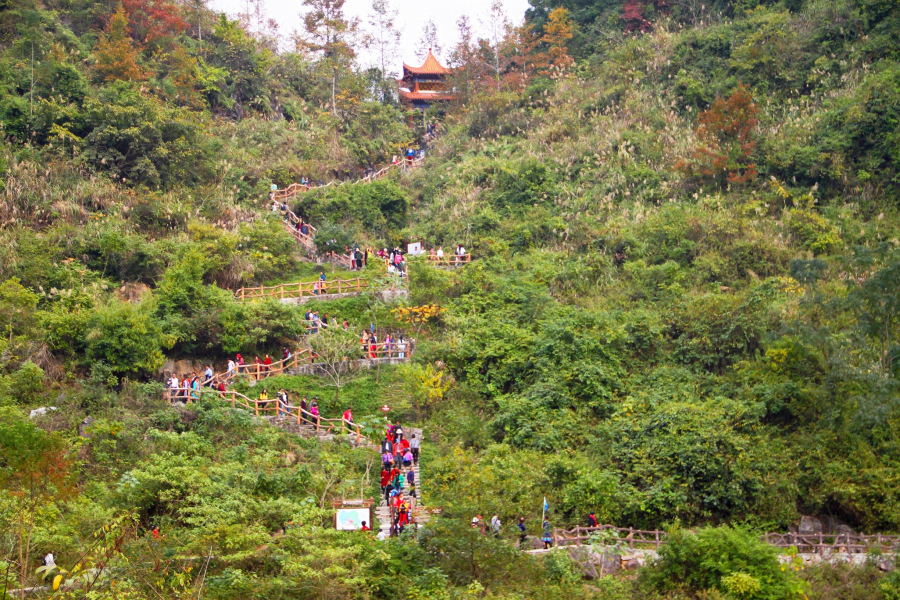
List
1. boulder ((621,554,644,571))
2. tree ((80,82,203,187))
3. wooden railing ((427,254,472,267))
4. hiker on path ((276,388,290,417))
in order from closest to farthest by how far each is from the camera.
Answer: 1. boulder ((621,554,644,571))
2. hiker on path ((276,388,290,417))
3. wooden railing ((427,254,472,267))
4. tree ((80,82,203,187))

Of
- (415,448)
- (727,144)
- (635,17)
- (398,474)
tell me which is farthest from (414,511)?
(635,17)

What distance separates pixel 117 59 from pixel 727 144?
23.3 m

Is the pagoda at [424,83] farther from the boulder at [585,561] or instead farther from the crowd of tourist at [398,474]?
the boulder at [585,561]

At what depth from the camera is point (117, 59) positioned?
1390 inches

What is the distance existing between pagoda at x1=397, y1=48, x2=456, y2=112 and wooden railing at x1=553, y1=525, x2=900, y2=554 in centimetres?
3351

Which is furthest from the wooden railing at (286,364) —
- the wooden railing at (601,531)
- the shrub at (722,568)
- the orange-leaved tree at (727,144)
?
the orange-leaved tree at (727,144)

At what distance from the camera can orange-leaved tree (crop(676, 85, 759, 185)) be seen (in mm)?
30812

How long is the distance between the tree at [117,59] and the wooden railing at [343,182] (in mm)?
7198

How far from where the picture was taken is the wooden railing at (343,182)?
36.4 metres

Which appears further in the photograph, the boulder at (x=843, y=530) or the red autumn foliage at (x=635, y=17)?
the red autumn foliage at (x=635, y=17)

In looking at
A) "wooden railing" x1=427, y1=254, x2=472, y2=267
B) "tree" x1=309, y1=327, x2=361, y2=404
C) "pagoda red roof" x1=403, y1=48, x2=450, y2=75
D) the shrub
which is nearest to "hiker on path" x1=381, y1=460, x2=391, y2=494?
"tree" x1=309, y1=327, x2=361, y2=404

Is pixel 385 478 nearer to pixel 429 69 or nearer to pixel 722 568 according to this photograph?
pixel 722 568

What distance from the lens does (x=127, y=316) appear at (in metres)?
24.1

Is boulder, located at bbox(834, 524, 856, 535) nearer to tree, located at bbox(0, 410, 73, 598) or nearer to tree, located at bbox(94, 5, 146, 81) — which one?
tree, located at bbox(0, 410, 73, 598)
